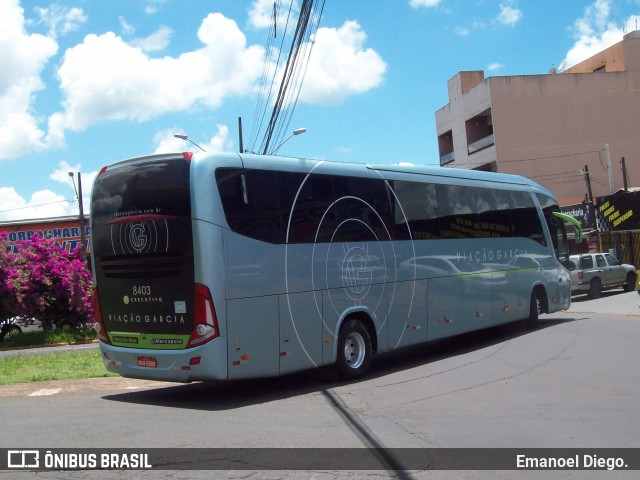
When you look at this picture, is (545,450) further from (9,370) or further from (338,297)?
A: (9,370)

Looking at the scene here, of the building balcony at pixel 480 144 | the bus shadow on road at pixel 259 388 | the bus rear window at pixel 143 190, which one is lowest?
the bus shadow on road at pixel 259 388

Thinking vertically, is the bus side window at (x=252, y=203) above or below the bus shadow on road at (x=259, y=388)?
above

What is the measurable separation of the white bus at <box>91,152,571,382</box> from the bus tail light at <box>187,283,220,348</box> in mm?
16

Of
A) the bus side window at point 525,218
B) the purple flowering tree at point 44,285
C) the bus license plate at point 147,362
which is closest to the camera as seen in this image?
the bus license plate at point 147,362

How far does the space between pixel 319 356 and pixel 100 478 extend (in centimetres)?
506

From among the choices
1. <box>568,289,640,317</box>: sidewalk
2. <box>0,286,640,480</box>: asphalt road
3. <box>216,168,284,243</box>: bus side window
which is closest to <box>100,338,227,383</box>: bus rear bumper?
<box>0,286,640,480</box>: asphalt road

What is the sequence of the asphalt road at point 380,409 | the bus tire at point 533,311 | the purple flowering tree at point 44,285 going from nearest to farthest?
the asphalt road at point 380,409, the bus tire at point 533,311, the purple flowering tree at point 44,285

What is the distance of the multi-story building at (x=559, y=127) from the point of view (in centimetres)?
5116

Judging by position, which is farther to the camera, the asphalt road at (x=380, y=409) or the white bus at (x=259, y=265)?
the white bus at (x=259, y=265)

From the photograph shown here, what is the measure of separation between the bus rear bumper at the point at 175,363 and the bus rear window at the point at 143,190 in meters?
1.87

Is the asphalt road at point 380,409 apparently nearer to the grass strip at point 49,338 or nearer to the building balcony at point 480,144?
the grass strip at point 49,338

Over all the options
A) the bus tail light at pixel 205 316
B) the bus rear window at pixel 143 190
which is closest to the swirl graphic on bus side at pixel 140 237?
the bus rear window at pixel 143 190

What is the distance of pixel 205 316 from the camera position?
9.12m

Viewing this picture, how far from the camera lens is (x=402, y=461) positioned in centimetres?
634
